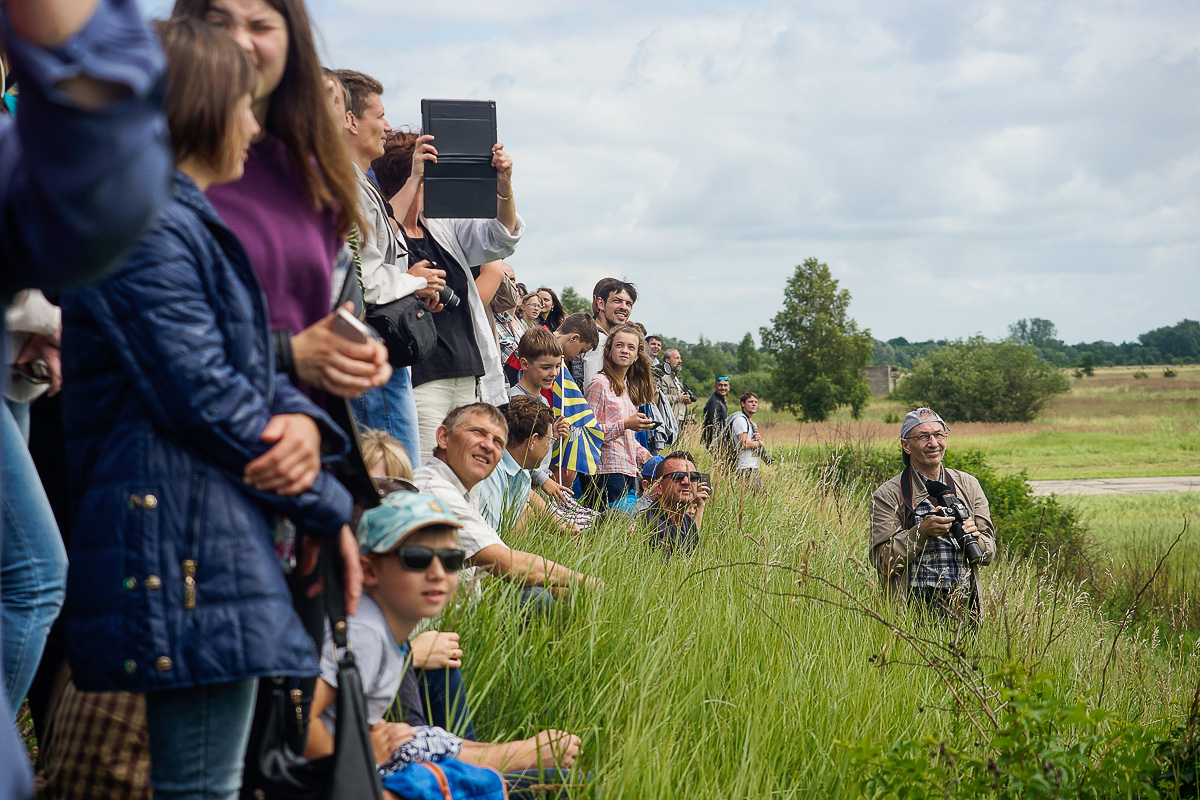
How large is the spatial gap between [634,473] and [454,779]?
16.7ft

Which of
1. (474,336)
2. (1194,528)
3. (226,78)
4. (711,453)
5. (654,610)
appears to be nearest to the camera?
(226,78)

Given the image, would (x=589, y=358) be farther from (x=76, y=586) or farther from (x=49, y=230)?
(x=49, y=230)

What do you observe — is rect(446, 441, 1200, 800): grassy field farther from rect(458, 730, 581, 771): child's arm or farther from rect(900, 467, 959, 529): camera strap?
rect(900, 467, 959, 529): camera strap

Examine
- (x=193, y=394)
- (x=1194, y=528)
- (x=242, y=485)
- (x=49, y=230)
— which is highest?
(x=49, y=230)

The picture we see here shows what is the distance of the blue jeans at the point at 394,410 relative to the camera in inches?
141

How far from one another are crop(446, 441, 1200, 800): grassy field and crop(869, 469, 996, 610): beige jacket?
31.9 inches

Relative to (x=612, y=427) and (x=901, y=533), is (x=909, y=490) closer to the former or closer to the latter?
(x=901, y=533)

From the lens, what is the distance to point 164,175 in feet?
3.56

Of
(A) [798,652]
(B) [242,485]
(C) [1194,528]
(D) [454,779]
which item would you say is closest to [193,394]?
(B) [242,485]

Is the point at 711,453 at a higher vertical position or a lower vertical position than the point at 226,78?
lower

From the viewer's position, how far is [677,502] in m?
6.47

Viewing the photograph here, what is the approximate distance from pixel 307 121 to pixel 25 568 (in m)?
1.02

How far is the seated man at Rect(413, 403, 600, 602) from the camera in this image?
3758 millimetres

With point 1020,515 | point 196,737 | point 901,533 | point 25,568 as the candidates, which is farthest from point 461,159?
point 1020,515
